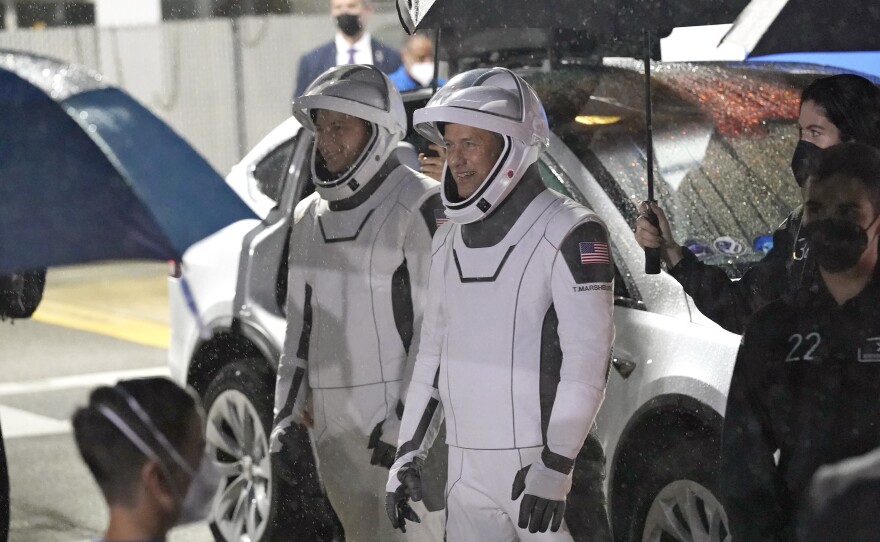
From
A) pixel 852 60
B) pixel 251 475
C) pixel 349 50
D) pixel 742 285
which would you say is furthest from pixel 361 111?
pixel 349 50

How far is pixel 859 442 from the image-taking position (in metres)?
3.17

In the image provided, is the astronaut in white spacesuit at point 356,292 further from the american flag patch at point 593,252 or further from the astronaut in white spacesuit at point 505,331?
the american flag patch at point 593,252

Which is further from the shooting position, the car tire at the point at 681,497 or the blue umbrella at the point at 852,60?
the blue umbrella at the point at 852,60

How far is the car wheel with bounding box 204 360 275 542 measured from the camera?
615cm

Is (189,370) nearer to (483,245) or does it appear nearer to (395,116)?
(395,116)

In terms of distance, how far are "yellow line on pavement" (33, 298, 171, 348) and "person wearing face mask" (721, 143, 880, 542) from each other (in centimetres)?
889

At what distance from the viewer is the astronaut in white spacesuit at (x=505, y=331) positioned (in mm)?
3959

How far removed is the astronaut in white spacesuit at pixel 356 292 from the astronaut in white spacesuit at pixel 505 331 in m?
0.60

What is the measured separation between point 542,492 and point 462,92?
114 centimetres

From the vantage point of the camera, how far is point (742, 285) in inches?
165

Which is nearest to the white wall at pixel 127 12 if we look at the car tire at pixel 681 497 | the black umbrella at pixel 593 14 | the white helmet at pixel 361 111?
the white helmet at pixel 361 111

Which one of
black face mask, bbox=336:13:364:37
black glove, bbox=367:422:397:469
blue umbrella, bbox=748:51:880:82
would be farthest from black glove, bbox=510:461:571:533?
black face mask, bbox=336:13:364:37

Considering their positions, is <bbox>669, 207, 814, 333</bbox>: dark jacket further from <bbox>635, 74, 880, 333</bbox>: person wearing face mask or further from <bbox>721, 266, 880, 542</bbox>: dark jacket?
<bbox>721, 266, 880, 542</bbox>: dark jacket

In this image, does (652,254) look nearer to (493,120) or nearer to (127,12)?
(493,120)
